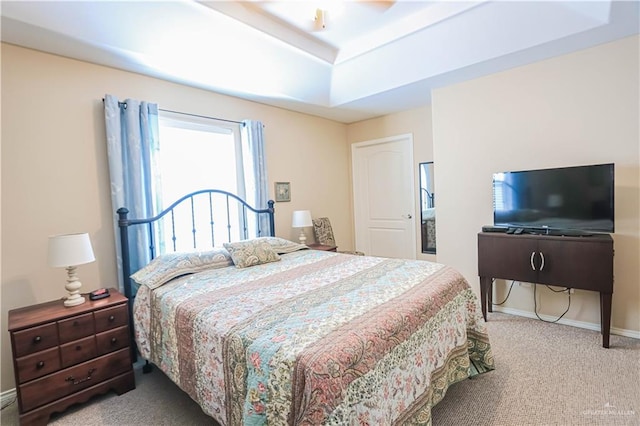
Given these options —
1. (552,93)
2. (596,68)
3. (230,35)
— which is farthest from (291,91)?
(596,68)

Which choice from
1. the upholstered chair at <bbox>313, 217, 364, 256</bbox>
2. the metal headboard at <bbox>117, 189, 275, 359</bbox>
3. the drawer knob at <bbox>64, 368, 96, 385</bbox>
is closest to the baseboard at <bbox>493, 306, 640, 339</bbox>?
the upholstered chair at <bbox>313, 217, 364, 256</bbox>

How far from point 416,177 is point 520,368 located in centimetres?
257

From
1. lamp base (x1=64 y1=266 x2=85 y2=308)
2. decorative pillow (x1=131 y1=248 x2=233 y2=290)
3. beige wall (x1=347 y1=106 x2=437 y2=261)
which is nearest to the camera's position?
lamp base (x1=64 y1=266 x2=85 y2=308)

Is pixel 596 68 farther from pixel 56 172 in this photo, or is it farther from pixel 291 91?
pixel 56 172

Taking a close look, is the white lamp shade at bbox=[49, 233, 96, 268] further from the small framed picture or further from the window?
the small framed picture

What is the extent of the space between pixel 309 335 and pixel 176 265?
1.52 m

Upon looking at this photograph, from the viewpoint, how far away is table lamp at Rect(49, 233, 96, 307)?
196 cm

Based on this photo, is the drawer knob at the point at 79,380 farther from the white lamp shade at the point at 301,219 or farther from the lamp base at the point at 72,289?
the white lamp shade at the point at 301,219

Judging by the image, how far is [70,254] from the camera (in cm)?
198

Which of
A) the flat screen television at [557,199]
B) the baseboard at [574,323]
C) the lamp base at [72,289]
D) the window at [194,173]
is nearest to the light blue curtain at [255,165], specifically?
the window at [194,173]

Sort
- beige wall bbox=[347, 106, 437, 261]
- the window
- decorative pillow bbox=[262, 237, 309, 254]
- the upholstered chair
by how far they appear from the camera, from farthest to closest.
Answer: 1. the upholstered chair
2. beige wall bbox=[347, 106, 437, 261]
3. decorative pillow bbox=[262, 237, 309, 254]
4. the window

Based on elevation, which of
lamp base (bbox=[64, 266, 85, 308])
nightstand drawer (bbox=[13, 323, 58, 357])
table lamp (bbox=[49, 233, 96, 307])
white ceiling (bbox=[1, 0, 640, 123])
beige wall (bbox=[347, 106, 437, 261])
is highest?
white ceiling (bbox=[1, 0, 640, 123])

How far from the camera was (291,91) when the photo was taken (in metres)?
3.51

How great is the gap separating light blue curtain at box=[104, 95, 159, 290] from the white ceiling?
385mm
